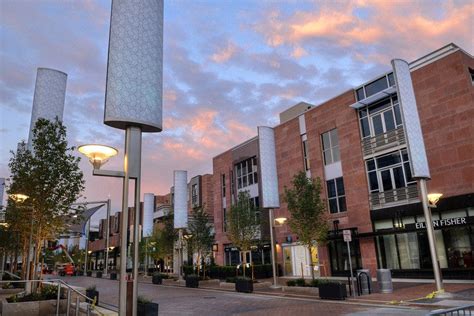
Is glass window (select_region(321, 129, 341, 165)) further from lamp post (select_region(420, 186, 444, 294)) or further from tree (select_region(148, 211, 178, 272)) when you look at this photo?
tree (select_region(148, 211, 178, 272))

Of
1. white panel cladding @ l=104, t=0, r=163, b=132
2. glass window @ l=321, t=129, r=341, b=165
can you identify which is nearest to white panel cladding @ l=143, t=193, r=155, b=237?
glass window @ l=321, t=129, r=341, b=165

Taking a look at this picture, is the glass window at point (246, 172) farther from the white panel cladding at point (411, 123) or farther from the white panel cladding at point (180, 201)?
the white panel cladding at point (411, 123)

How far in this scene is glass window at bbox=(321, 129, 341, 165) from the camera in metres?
30.4

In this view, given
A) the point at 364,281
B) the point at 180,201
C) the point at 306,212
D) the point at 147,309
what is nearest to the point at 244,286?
the point at 306,212

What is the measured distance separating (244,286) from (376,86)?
16.6m

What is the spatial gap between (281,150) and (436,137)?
588 inches

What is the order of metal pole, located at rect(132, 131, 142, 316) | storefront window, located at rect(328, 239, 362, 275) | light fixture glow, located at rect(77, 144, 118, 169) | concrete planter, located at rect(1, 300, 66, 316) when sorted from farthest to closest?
storefront window, located at rect(328, 239, 362, 275) < concrete planter, located at rect(1, 300, 66, 316) < light fixture glow, located at rect(77, 144, 118, 169) < metal pole, located at rect(132, 131, 142, 316)

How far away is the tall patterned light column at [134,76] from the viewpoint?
7.98 meters

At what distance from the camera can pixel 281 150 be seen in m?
35.7

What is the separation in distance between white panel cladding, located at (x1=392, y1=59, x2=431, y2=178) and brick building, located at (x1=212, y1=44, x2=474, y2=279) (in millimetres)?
5040

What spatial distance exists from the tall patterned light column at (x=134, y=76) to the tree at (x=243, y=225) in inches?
862

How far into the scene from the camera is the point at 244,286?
874 inches

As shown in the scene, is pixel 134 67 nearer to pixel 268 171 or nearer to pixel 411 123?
pixel 411 123

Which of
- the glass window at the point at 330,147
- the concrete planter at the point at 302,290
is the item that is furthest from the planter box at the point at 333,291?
the glass window at the point at 330,147
